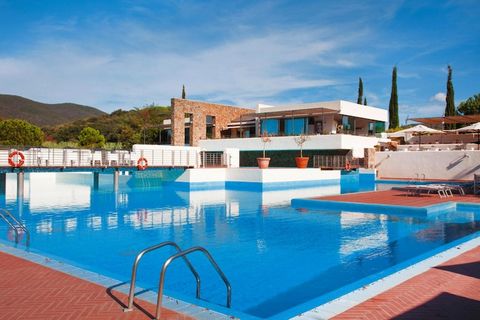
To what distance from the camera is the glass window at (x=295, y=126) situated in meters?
33.8

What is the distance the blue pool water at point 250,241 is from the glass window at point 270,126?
64.8ft

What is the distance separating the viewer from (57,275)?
5.00 meters

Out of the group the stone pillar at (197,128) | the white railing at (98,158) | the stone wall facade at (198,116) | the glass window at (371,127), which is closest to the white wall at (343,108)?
the glass window at (371,127)

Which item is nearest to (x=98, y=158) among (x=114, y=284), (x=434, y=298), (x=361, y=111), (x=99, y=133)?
(x=114, y=284)

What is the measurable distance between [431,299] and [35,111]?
343ft

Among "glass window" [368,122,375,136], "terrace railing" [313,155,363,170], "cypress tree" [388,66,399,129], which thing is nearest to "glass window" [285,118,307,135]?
"terrace railing" [313,155,363,170]

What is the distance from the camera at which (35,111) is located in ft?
318

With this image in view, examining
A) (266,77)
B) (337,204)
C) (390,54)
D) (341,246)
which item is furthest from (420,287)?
(266,77)

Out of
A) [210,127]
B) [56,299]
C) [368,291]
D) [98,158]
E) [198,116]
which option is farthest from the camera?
[210,127]

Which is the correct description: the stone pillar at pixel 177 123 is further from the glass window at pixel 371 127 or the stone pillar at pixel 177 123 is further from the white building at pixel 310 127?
the glass window at pixel 371 127

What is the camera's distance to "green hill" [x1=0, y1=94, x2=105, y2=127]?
302 feet

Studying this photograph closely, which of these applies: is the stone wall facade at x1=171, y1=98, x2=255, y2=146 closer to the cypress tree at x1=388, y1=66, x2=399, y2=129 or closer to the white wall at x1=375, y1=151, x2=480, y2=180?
the white wall at x1=375, y1=151, x2=480, y2=180

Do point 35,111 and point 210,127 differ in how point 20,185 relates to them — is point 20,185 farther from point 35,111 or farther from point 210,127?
point 35,111

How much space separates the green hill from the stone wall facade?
59998 mm
